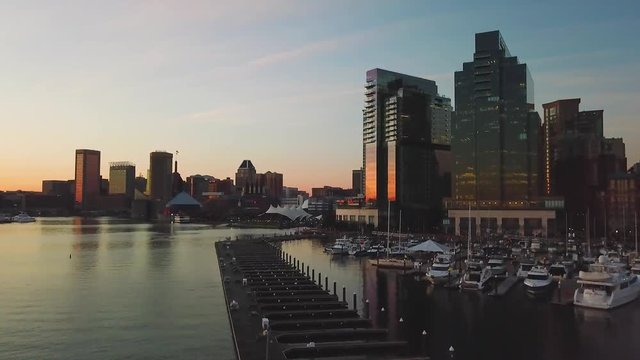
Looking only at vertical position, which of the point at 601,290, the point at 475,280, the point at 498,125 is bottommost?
the point at 475,280

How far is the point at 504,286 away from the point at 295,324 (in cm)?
2892

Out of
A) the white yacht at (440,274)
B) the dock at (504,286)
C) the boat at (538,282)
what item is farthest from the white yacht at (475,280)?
the boat at (538,282)

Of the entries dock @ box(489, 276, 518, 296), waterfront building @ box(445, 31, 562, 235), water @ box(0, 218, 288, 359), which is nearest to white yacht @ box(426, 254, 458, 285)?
dock @ box(489, 276, 518, 296)

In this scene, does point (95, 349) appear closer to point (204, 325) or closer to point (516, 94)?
point (204, 325)

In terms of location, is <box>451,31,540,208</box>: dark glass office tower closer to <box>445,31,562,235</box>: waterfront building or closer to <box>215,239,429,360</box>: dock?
<box>445,31,562,235</box>: waterfront building

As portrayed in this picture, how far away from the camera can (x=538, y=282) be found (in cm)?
5509

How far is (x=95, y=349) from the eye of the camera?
3712cm

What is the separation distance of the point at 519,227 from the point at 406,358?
149m

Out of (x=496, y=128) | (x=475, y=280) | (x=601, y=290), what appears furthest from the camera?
(x=496, y=128)

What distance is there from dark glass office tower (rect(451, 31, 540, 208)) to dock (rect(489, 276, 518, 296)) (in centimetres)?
12166

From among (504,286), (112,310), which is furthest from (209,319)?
(504,286)

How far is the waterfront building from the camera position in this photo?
187 meters

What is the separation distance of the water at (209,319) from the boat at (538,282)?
1235 mm

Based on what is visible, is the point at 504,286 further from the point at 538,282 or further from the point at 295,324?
the point at 295,324
